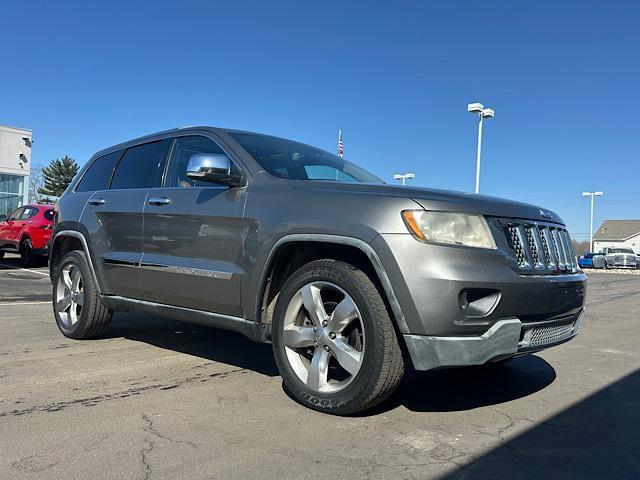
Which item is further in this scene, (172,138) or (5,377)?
(172,138)

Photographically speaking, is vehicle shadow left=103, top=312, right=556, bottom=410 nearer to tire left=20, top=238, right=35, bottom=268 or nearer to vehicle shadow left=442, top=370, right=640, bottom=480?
vehicle shadow left=442, top=370, right=640, bottom=480

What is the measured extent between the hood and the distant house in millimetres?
88987

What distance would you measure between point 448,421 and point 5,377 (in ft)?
10.2

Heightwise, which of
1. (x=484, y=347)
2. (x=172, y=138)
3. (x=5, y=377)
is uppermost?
(x=172, y=138)

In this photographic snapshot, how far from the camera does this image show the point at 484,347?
296 centimetres

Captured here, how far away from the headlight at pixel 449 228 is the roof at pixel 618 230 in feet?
313

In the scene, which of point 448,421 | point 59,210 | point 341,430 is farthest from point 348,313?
point 59,210

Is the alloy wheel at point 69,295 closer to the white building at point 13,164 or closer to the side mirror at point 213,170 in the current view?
the side mirror at point 213,170

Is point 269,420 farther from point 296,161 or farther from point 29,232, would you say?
point 29,232

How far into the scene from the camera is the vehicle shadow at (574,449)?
8.48 ft

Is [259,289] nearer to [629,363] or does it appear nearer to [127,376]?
[127,376]

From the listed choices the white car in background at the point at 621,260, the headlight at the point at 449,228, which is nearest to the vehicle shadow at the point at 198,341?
the headlight at the point at 449,228

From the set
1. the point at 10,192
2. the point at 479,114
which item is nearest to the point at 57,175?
the point at 10,192

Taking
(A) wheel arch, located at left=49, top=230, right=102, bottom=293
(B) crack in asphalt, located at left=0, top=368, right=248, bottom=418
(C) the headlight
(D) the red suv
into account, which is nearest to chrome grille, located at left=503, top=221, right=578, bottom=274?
(C) the headlight
